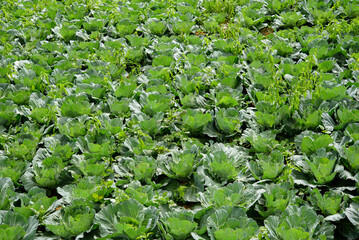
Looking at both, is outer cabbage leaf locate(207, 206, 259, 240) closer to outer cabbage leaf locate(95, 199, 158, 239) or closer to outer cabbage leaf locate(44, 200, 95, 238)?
outer cabbage leaf locate(95, 199, 158, 239)

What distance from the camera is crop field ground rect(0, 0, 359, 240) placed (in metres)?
2.21

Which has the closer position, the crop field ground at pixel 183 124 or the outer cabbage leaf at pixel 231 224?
the outer cabbage leaf at pixel 231 224

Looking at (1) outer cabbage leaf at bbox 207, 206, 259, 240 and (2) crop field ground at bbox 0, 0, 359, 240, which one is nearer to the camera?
(1) outer cabbage leaf at bbox 207, 206, 259, 240

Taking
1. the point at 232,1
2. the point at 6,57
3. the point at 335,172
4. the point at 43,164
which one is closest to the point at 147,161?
the point at 43,164

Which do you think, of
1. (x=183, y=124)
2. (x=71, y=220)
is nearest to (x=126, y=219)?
(x=71, y=220)

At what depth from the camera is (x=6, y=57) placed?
3.79 metres

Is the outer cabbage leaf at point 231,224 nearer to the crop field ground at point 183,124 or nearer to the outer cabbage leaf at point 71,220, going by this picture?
the crop field ground at point 183,124

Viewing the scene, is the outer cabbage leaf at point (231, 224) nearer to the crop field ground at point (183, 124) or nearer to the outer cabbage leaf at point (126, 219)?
the crop field ground at point (183, 124)

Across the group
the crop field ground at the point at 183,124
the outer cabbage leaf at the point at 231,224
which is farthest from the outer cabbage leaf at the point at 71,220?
the outer cabbage leaf at the point at 231,224

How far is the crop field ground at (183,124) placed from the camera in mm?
2215

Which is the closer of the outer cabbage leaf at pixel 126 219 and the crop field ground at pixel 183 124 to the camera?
the outer cabbage leaf at pixel 126 219

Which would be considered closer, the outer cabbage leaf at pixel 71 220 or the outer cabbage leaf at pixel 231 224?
the outer cabbage leaf at pixel 231 224

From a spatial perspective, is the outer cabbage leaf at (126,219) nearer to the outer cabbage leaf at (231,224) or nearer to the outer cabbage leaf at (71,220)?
the outer cabbage leaf at (71,220)

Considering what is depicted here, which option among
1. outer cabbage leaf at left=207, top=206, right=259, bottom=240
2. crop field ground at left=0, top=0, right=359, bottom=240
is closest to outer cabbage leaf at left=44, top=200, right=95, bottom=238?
crop field ground at left=0, top=0, right=359, bottom=240
